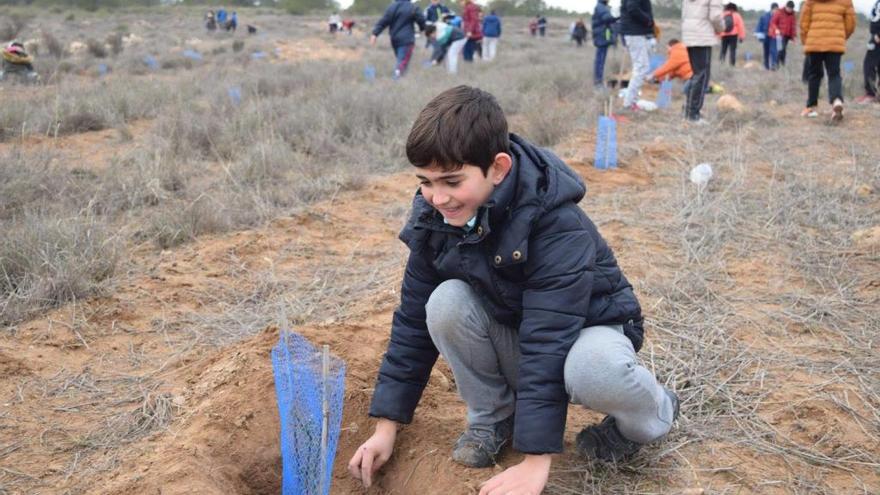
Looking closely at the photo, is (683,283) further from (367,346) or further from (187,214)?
(187,214)

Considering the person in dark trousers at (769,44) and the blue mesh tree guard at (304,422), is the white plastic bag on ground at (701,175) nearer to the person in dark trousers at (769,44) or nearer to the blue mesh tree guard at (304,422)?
the blue mesh tree guard at (304,422)

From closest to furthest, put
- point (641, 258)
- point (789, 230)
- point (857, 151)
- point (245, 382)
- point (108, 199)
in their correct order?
point (245, 382), point (641, 258), point (789, 230), point (108, 199), point (857, 151)

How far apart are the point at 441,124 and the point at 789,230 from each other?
9.67ft

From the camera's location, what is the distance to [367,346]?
9.18 feet

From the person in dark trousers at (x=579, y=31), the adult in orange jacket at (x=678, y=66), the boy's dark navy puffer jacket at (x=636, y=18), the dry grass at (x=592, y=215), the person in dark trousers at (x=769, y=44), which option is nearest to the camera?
the dry grass at (x=592, y=215)

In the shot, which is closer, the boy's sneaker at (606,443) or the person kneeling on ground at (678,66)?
the boy's sneaker at (606,443)

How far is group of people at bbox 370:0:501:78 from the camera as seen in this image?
11.0 m

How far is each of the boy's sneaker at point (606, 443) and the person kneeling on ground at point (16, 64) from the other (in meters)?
11.1

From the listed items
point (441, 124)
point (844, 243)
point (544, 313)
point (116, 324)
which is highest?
point (441, 124)

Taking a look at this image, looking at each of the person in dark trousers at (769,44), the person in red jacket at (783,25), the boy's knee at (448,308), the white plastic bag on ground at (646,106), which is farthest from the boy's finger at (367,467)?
the person in dark trousers at (769,44)

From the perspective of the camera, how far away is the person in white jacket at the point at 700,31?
290 inches

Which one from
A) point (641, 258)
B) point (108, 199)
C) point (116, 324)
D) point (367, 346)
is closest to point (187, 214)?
point (108, 199)

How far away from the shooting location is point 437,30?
13.1 metres

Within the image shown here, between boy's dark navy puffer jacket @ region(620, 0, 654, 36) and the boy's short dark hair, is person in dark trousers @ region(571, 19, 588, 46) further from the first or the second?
the boy's short dark hair
